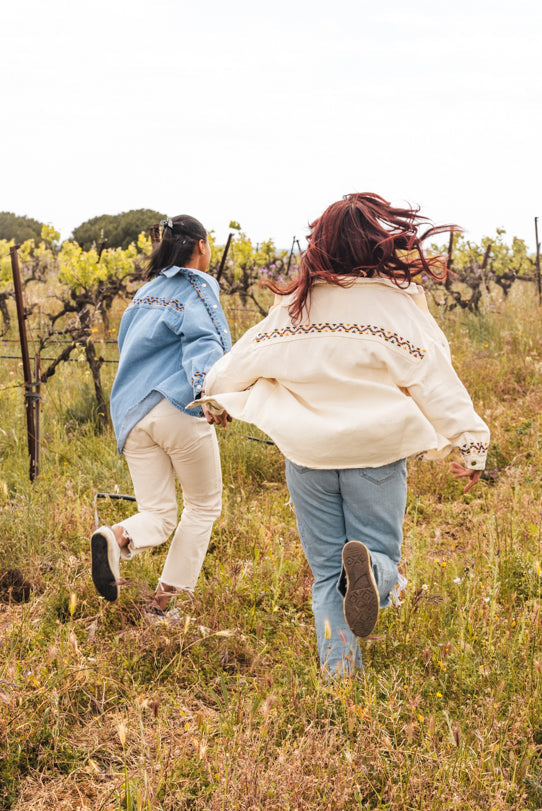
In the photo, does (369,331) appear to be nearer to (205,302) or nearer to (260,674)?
(205,302)

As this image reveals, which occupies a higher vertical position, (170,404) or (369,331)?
(369,331)

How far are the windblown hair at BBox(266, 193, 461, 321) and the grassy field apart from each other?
124 centimetres

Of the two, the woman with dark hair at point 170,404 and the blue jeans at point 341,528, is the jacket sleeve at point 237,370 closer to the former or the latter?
the woman with dark hair at point 170,404

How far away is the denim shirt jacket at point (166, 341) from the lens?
2.74 meters

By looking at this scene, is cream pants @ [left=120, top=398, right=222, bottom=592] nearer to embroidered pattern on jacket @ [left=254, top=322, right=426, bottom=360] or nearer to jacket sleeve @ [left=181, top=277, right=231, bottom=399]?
jacket sleeve @ [left=181, top=277, right=231, bottom=399]

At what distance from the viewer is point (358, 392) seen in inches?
84.6

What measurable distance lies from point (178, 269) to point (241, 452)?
7.40ft

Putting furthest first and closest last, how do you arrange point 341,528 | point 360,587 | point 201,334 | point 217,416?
1. point 201,334
2. point 217,416
3. point 341,528
4. point 360,587

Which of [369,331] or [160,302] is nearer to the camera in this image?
[369,331]

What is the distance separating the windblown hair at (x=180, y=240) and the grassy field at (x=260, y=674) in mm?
1411

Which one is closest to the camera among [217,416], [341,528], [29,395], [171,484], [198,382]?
[341,528]

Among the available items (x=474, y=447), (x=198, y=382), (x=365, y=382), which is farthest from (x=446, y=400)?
(x=198, y=382)

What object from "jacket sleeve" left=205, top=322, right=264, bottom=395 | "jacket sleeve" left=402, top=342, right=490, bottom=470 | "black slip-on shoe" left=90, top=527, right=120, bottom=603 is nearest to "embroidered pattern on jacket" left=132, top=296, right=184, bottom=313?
"jacket sleeve" left=205, top=322, right=264, bottom=395

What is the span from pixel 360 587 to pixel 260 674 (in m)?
0.74
